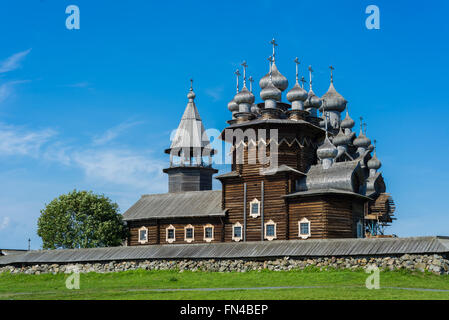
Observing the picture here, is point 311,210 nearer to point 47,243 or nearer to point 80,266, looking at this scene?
point 80,266

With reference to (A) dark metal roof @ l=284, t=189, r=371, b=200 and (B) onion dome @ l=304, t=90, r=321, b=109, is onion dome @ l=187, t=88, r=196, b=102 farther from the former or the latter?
(A) dark metal roof @ l=284, t=189, r=371, b=200

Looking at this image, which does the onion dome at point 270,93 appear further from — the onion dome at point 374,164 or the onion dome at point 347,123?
the onion dome at point 374,164

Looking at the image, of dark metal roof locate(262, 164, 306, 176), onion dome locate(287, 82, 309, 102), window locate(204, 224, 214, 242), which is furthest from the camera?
window locate(204, 224, 214, 242)

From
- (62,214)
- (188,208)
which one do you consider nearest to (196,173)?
(188,208)

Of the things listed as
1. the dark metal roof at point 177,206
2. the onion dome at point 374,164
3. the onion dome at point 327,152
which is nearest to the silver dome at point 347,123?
the onion dome at point 374,164

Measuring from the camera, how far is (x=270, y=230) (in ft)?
132

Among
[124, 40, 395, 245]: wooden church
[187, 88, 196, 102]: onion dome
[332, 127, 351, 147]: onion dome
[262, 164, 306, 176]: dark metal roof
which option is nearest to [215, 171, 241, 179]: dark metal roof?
[124, 40, 395, 245]: wooden church

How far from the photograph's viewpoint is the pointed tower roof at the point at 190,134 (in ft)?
181

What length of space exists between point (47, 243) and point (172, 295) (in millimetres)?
27851

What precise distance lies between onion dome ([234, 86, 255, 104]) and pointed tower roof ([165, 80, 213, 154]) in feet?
38.3

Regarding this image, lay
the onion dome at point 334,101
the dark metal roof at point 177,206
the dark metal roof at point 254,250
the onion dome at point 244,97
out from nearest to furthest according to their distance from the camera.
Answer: the dark metal roof at point 254,250 → the onion dome at point 244,97 → the dark metal roof at point 177,206 → the onion dome at point 334,101

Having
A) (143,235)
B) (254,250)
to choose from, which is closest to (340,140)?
(143,235)

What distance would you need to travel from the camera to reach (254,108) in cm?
4606

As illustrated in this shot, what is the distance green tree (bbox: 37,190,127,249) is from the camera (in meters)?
46.5
